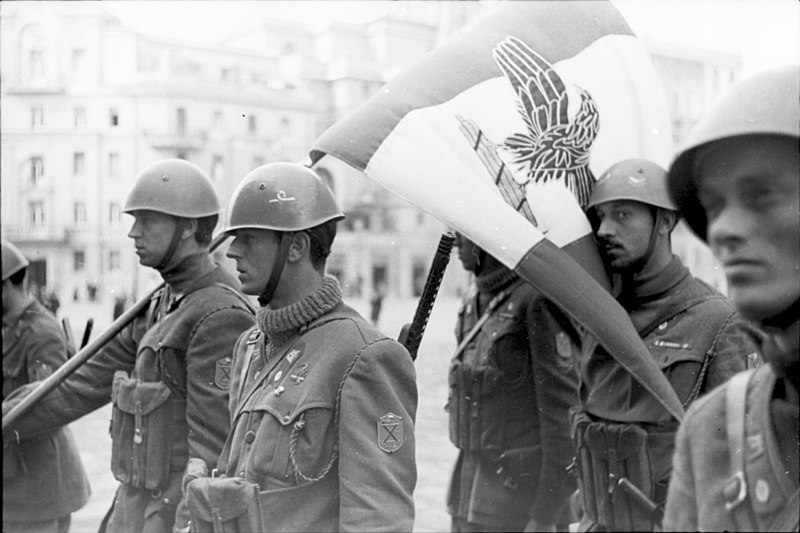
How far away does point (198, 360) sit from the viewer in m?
4.02

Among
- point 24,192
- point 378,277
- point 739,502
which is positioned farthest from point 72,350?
point 378,277

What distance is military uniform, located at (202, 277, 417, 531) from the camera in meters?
2.88

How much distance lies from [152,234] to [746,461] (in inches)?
132

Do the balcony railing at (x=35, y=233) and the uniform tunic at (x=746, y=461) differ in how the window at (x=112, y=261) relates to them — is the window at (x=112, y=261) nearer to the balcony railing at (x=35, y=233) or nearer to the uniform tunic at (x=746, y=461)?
the balcony railing at (x=35, y=233)

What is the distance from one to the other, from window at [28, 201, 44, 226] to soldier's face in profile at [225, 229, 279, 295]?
3.77 m

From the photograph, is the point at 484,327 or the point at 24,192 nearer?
the point at 484,327

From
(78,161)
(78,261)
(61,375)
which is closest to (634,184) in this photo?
(61,375)

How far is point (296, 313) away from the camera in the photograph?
3.17 metres

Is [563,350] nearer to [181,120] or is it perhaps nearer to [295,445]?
[295,445]

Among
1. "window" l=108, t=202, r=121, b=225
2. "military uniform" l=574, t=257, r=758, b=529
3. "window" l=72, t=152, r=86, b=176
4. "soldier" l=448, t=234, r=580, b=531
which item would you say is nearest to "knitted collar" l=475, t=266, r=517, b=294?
"soldier" l=448, t=234, r=580, b=531

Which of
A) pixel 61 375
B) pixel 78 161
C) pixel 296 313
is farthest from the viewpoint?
pixel 78 161

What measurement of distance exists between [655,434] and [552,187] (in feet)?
3.38

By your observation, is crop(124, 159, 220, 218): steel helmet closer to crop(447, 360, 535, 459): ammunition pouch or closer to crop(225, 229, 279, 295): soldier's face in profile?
crop(225, 229, 279, 295): soldier's face in profile

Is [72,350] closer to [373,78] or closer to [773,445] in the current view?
[373,78]
